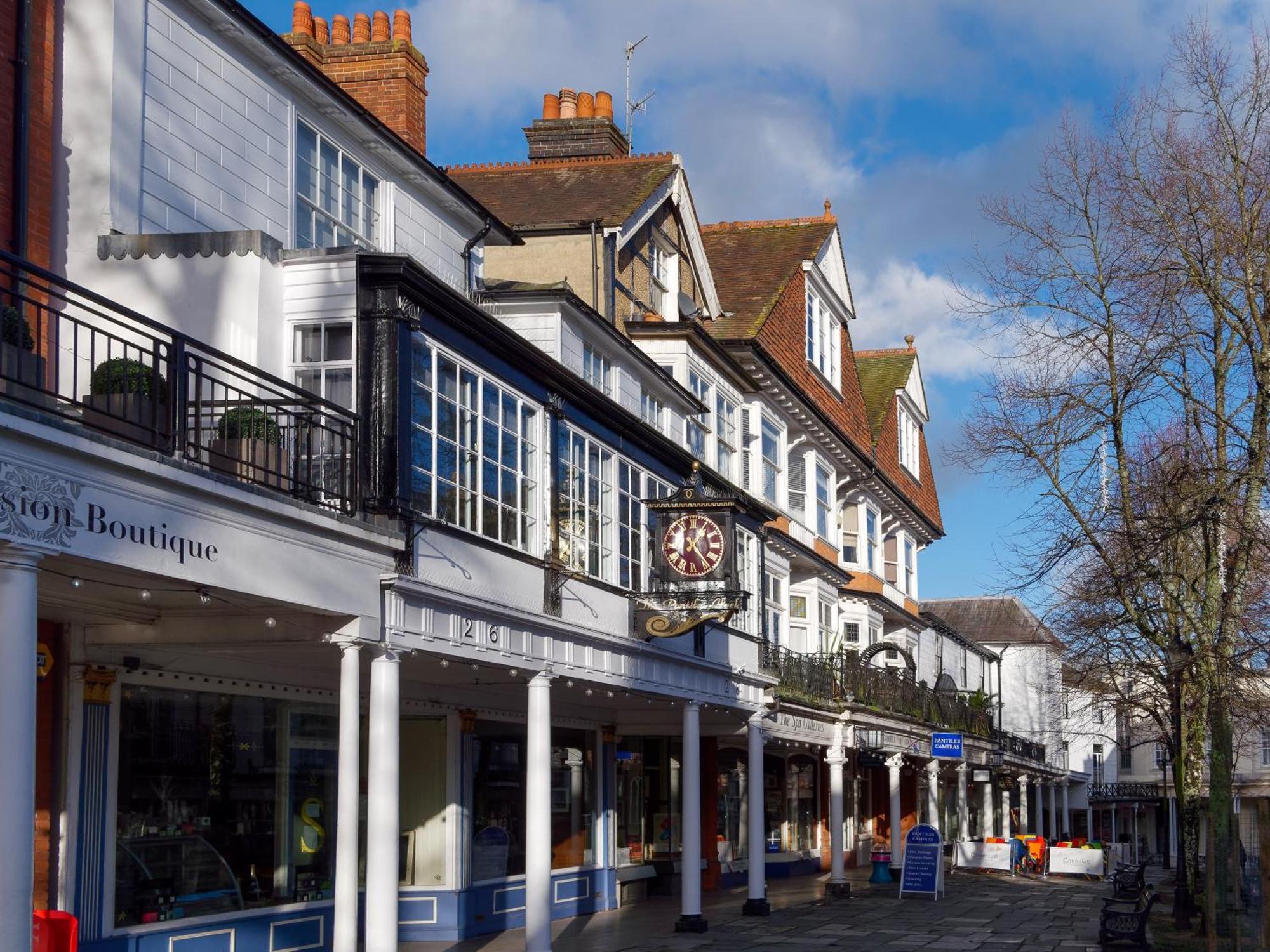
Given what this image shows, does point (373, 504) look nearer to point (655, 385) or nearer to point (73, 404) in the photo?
point (73, 404)

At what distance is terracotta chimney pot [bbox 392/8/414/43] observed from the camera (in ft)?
69.2

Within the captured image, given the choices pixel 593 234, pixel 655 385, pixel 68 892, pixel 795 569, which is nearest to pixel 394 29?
pixel 593 234

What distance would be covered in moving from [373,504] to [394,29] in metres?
10.2

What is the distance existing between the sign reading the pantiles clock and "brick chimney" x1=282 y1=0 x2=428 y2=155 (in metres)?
Result: 5.99

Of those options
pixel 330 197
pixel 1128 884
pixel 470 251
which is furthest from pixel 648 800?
pixel 330 197

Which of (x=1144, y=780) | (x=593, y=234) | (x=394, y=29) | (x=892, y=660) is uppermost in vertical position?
(x=394, y=29)

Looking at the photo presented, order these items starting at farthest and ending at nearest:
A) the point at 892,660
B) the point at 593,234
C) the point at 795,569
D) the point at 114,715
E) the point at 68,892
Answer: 1. the point at 892,660
2. the point at 795,569
3. the point at 593,234
4. the point at 114,715
5. the point at 68,892

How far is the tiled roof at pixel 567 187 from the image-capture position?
26.2 meters

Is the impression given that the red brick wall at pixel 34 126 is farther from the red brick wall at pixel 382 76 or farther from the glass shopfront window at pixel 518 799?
the glass shopfront window at pixel 518 799

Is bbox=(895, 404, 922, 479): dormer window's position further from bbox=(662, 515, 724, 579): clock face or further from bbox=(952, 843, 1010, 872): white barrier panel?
bbox=(662, 515, 724, 579): clock face

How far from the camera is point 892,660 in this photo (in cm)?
4381

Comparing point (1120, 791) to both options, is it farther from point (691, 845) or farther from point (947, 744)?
point (691, 845)

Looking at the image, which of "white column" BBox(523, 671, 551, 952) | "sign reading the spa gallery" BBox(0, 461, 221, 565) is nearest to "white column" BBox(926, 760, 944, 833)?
"white column" BBox(523, 671, 551, 952)

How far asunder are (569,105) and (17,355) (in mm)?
22514
